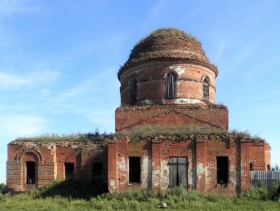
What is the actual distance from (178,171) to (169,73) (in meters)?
6.43

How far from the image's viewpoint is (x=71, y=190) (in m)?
18.5

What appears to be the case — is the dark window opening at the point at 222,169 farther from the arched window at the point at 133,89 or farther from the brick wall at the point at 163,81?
the arched window at the point at 133,89

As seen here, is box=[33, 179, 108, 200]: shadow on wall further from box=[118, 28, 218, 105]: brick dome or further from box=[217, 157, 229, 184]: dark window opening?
box=[118, 28, 218, 105]: brick dome

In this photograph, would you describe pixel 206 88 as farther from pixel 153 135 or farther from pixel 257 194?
pixel 257 194

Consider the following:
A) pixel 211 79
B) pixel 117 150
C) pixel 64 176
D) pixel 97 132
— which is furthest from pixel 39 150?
pixel 211 79

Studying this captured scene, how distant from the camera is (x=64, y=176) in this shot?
1980cm

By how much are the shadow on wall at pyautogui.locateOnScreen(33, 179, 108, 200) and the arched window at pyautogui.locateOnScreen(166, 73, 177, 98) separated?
626cm

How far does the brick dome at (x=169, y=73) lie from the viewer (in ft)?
68.8

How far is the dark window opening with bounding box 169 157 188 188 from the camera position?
1681 centimetres

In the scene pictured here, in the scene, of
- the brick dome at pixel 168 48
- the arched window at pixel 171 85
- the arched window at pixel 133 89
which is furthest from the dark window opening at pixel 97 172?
the brick dome at pixel 168 48

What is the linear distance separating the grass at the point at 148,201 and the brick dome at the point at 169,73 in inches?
245

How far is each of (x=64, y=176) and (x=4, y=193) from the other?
10.8 feet

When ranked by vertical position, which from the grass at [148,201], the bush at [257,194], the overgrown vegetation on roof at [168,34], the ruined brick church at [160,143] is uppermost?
the overgrown vegetation on roof at [168,34]

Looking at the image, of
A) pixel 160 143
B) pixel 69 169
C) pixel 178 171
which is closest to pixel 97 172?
pixel 69 169
